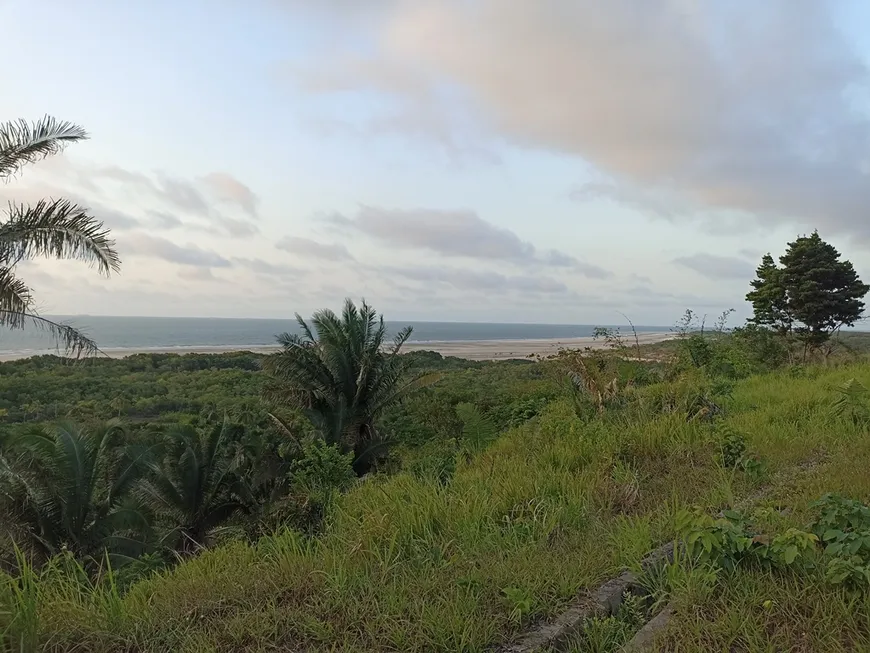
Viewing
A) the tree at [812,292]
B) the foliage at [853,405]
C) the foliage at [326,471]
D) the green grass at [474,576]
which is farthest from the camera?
the tree at [812,292]

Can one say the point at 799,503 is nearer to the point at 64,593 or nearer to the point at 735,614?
the point at 735,614

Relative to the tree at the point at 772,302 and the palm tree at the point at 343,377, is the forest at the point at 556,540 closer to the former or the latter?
the palm tree at the point at 343,377

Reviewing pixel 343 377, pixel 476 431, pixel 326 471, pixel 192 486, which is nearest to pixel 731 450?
pixel 476 431

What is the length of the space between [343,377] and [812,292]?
20.2 metres

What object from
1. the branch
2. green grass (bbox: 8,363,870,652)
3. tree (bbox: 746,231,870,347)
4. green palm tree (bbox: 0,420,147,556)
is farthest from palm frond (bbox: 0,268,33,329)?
tree (bbox: 746,231,870,347)

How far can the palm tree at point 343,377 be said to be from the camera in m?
16.0

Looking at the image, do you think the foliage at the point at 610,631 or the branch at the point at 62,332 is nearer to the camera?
the foliage at the point at 610,631

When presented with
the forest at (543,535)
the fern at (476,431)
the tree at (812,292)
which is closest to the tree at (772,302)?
the tree at (812,292)

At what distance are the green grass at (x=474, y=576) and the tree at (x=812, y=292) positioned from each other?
889 inches

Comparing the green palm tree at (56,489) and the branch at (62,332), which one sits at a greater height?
the branch at (62,332)

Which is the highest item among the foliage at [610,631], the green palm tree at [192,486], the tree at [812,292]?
the tree at [812,292]

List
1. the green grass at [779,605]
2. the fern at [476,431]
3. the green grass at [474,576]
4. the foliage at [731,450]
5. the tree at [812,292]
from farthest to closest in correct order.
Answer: the tree at [812,292]
the fern at [476,431]
the foliage at [731,450]
the green grass at [474,576]
the green grass at [779,605]

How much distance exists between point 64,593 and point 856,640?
3350 mm

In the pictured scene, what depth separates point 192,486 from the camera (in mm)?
12523
